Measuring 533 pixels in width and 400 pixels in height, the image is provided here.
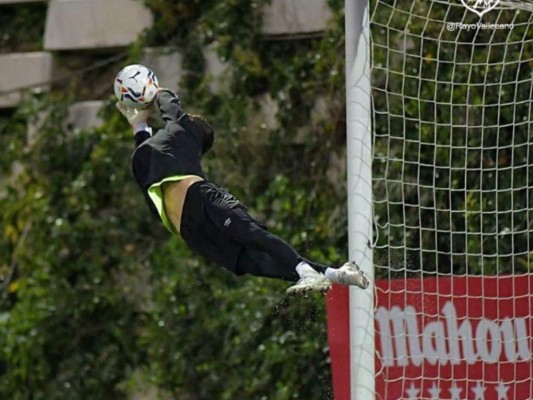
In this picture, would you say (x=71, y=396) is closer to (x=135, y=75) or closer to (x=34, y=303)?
(x=34, y=303)

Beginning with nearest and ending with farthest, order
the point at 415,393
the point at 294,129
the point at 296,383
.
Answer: the point at 415,393, the point at 296,383, the point at 294,129

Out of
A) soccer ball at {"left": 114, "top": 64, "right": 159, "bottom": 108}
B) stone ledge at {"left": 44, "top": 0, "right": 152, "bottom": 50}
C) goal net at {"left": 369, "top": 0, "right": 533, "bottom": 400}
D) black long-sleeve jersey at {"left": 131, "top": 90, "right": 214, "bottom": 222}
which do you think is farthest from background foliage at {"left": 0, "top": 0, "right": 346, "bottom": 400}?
soccer ball at {"left": 114, "top": 64, "right": 159, "bottom": 108}

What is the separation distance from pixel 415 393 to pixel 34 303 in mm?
4443

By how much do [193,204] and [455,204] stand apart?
2455 millimetres

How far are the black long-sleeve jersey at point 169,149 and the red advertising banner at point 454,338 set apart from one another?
1.14 metres

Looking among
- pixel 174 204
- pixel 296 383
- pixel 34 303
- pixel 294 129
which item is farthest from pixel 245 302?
pixel 174 204

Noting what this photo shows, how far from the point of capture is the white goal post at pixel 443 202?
6.68 metres

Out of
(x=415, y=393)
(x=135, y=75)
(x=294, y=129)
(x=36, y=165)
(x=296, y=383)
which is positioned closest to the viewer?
(x=135, y=75)

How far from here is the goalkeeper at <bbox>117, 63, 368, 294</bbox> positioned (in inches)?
260

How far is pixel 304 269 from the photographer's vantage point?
644 centimetres

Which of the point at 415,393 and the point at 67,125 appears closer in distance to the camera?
the point at 415,393

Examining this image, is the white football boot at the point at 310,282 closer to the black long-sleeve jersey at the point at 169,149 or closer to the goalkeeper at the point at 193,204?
the goalkeeper at the point at 193,204

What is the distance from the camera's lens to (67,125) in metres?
11.4

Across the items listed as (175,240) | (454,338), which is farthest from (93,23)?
(454,338)
